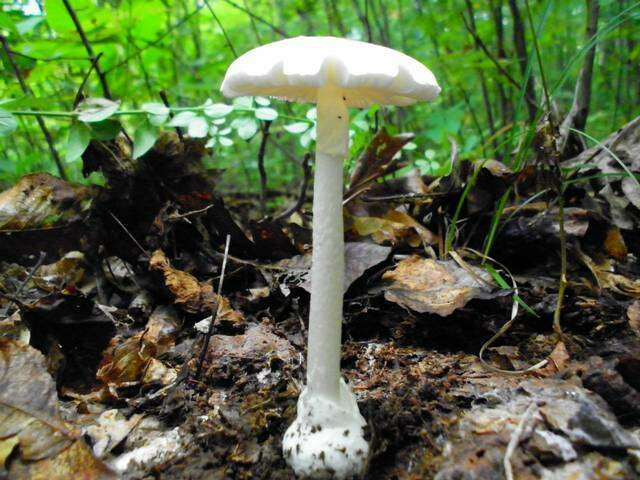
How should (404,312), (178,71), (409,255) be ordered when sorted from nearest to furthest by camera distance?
(404,312) < (409,255) < (178,71)

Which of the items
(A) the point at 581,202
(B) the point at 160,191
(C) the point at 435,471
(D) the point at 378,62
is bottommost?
(C) the point at 435,471

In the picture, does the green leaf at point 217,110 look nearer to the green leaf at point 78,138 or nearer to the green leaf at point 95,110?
the green leaf at point 95,110

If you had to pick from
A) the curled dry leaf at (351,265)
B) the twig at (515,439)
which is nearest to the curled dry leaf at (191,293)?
the curled dry leaf at (351,265)

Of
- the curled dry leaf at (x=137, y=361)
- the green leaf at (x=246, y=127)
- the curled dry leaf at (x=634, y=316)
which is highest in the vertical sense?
the green leaf at (x=246, y=127)


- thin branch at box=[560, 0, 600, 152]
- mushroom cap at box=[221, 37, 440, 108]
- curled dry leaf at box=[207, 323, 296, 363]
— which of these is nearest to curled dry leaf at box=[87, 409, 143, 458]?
curled dry leaf at box=[207, 323, 296, 363]

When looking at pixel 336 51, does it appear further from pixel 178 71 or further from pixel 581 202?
pixel 178 71

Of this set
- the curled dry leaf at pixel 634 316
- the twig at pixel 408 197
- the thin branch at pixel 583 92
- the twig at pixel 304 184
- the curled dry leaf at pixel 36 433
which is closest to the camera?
the curled dry leaf at pixel 36 433

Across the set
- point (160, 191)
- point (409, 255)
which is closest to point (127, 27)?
point (160, 191)
